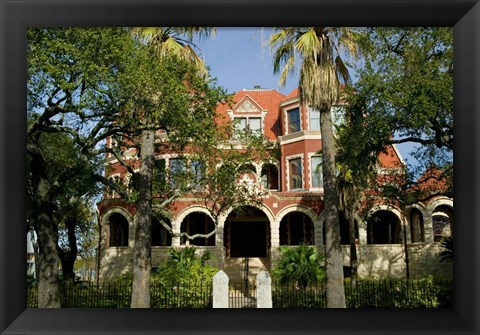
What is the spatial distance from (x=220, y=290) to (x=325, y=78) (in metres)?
5.76

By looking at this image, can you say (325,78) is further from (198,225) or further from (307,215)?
(198,225)

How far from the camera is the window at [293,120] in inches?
964

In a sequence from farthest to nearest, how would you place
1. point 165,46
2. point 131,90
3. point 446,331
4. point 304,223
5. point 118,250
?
1. point 304,223
2. point 118,250
3. point 165,46
4. point 131,90
5. point 446,331

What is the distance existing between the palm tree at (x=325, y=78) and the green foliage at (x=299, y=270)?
3916 mm

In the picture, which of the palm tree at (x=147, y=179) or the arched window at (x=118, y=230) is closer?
the palm tree at (x=147, y=179)

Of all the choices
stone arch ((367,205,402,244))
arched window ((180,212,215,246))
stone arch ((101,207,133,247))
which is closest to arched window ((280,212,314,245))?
stone arch ((367,205,402,244))

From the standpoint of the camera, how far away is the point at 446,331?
5.45 m

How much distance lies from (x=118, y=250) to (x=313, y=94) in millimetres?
13674

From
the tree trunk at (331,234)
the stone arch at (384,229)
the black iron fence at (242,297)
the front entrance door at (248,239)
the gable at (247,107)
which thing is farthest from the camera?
the gable at (247,107)

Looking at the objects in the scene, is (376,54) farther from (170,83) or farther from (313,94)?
(170,83)

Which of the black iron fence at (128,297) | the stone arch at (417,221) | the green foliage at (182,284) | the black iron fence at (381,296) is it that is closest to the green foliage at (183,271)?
the green foliage at (182,284)
